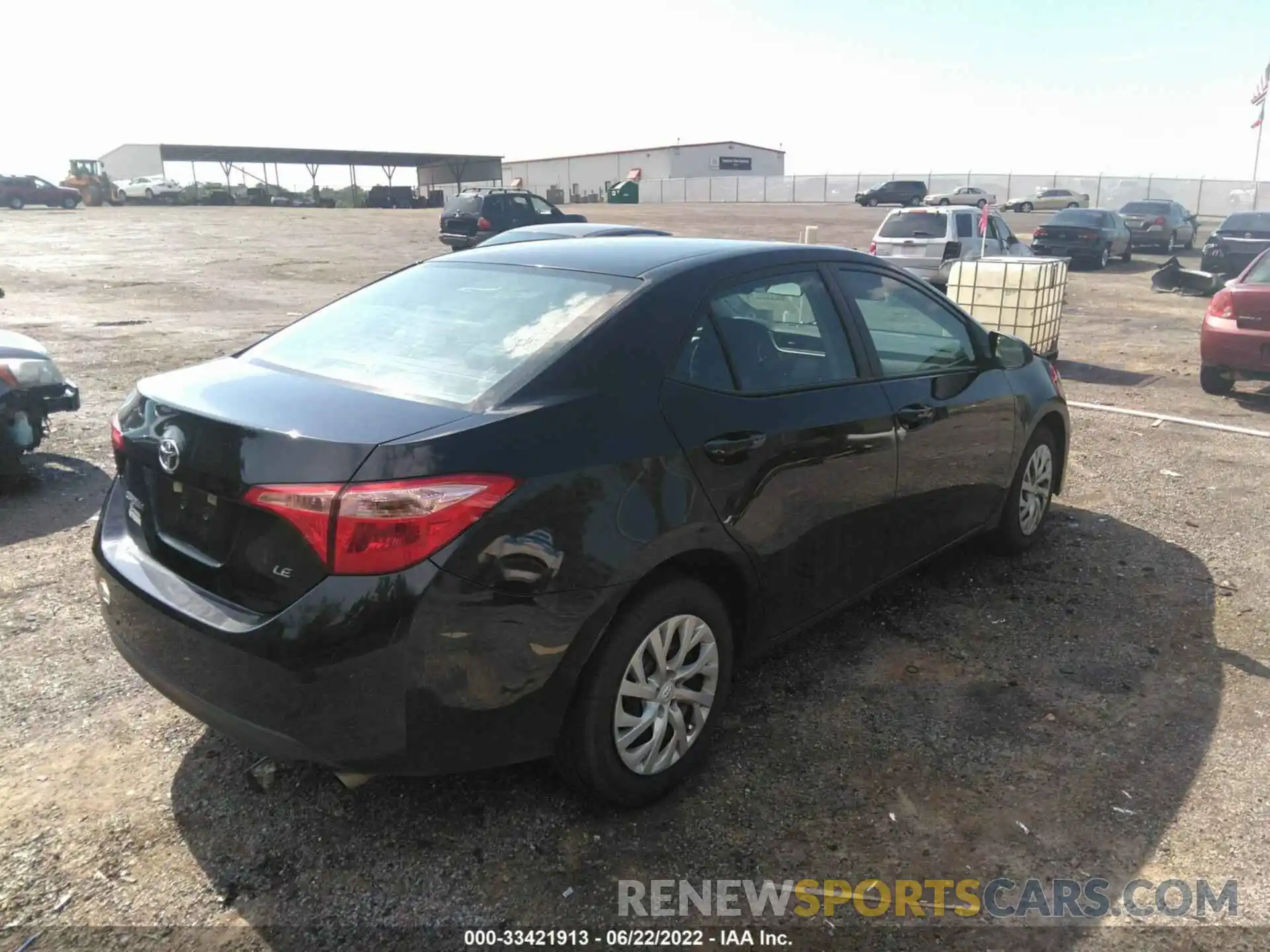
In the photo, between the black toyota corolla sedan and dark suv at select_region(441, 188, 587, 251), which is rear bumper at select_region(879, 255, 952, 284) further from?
the black toyota corolla sedan

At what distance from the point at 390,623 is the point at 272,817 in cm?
101

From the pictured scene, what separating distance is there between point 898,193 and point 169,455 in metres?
56.8

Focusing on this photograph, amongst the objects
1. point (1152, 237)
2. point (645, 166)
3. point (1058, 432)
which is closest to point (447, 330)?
point (1058, 432)

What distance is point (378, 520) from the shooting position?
7.48ft

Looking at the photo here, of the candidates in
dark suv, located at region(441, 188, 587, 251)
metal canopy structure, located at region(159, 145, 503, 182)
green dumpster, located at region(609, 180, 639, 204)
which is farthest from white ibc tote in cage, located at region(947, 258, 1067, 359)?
metal canopy structure, located at region(159, 145, 503, 182)

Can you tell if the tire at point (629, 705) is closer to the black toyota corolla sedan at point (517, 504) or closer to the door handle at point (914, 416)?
→ the black toyota corolla sedan at point (517, 504)

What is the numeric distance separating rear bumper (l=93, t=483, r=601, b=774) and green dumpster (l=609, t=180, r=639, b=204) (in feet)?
215

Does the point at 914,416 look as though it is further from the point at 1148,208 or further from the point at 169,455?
the point at 1148,208

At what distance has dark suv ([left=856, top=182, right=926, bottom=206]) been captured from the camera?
54.1 meters

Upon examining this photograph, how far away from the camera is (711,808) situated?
2.96m

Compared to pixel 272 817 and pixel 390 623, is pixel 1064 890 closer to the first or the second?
pixel 390 623

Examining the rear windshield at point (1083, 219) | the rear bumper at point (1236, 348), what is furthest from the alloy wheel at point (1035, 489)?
the rear windshield at point (1083, 219)

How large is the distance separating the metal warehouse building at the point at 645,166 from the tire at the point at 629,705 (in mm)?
77821

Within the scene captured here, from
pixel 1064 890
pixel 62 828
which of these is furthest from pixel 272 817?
pixel 1064 890
